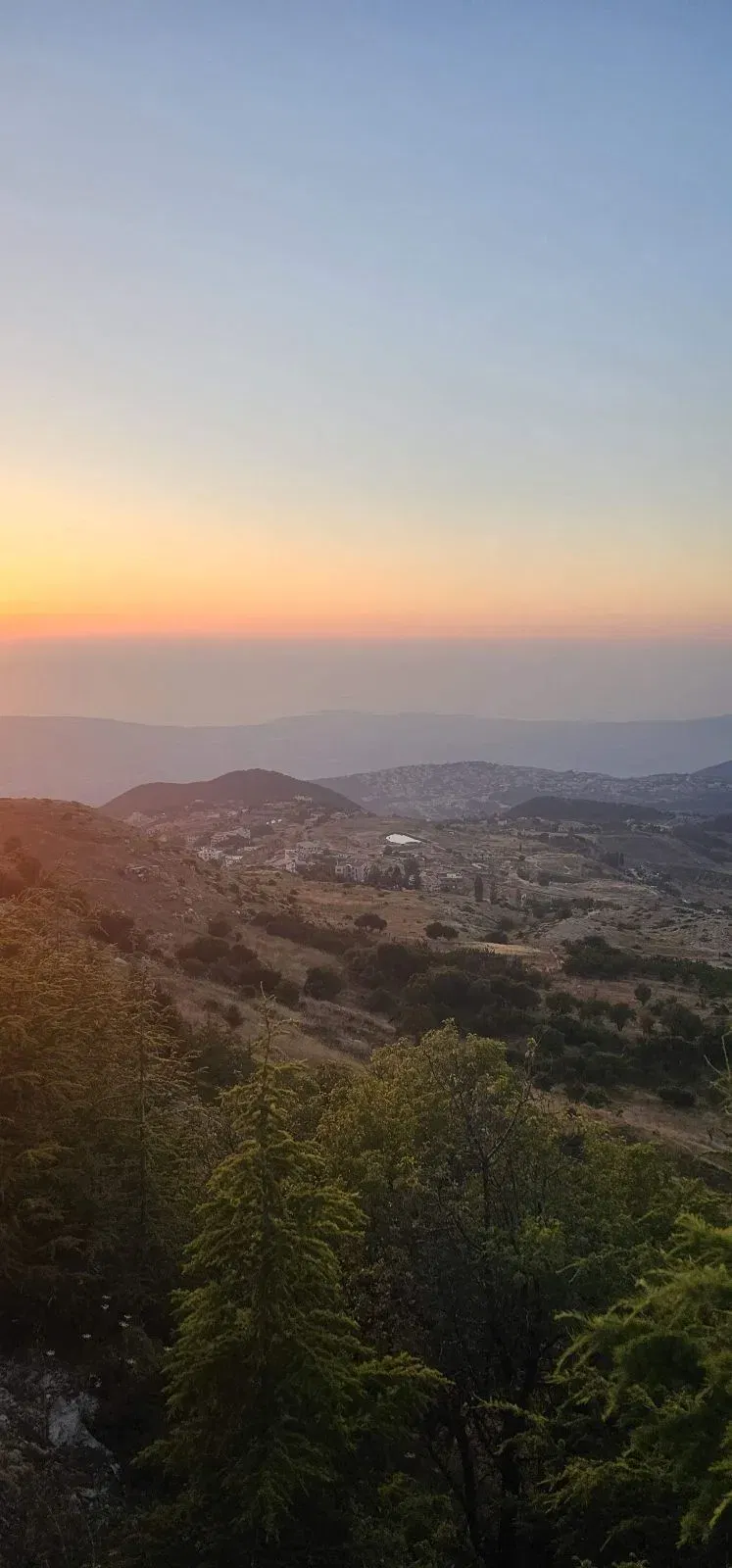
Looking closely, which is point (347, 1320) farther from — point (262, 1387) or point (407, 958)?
point (407, 958)

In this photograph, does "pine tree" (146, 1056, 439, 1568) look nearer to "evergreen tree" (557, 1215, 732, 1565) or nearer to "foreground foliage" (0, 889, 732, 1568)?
"foreground foliage" (0, 889, 732, 1568)

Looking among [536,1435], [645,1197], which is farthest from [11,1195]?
[645,1197]

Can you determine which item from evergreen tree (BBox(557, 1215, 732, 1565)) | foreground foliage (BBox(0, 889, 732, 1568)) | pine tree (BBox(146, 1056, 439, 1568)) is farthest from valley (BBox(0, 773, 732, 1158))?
evergreen tree (BBox(557, 1215, 732, 1565))

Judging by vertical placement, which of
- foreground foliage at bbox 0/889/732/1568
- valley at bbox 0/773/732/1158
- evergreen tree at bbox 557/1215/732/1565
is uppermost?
evergreen tree at bbox 557/1215/732/1565

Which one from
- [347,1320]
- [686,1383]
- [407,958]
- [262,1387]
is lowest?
[407,958]

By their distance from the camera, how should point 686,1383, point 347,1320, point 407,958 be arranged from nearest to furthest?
point 686,1383 → point 347,1320 → point 407,958

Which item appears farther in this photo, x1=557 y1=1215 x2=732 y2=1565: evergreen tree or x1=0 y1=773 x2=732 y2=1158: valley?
x1=0 y1=773 x2=732 y2=1158: valley

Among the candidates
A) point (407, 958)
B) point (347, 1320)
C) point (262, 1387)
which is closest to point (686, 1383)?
point (347, 1320)

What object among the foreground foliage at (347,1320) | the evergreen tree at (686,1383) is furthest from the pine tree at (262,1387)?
the evergreen tree at (686,1383)

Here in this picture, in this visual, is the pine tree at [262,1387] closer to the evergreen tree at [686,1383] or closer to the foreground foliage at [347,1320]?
the foreground foliage at [347,1320]
